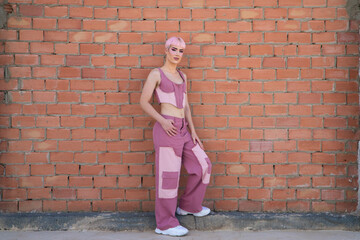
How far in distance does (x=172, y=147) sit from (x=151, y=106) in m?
0.40

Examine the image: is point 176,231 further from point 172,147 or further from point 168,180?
point 172,147

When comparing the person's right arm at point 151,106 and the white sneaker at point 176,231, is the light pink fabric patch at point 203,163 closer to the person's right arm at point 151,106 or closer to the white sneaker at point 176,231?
the person's right arm at point 151,106

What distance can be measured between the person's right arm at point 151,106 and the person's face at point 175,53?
175mm

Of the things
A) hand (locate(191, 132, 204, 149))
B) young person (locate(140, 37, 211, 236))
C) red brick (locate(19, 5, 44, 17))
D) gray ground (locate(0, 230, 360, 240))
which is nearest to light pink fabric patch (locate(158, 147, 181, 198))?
young person (locate(140, 37, 211, 236))

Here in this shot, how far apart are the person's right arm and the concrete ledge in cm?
87

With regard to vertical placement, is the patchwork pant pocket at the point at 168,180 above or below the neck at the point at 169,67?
below

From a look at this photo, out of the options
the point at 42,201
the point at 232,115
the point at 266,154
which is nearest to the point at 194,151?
the point at 232,115

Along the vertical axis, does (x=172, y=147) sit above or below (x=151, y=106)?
below

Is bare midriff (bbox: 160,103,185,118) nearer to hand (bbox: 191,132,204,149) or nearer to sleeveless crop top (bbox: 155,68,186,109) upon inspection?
sleeveless crop top (bbox: 155,68,186,109)

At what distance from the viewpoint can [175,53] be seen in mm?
2789

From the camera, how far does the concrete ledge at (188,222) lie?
9.59ft

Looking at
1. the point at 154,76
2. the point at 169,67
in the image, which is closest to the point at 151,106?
the point at 154,76

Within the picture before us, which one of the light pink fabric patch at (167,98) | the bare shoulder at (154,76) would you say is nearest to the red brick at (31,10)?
the bare shoulder at (154,76)

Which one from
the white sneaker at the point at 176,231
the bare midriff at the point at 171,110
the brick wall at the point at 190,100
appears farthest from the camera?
the brick wall at the point at 190,100
